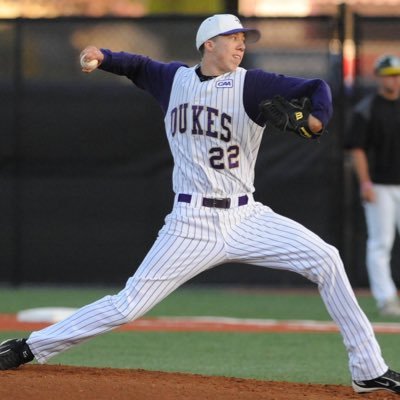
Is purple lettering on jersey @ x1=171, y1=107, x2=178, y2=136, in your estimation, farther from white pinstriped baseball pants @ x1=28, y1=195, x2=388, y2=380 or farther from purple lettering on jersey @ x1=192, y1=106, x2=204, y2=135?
white pinstriped baseball pants @ x1=28, y1=195, x2=388, y2=380

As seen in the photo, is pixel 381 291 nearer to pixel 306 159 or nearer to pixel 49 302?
pixel 306 159

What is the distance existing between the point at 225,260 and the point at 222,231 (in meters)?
0.16

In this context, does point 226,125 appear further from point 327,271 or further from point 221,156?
point 327,271

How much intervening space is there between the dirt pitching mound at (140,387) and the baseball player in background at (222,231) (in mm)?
191

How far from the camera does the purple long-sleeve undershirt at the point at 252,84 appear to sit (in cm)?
632

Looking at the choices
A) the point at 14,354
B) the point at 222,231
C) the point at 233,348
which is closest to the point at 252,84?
the point at 222,231

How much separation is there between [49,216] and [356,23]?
3.76 meters

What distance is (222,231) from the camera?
6617 millimetres

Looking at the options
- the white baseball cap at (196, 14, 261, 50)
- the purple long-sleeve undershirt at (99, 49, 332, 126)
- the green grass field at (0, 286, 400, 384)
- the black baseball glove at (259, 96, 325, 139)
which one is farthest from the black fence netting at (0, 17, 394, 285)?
the black baseball glove at (259, 96, 325, 139)

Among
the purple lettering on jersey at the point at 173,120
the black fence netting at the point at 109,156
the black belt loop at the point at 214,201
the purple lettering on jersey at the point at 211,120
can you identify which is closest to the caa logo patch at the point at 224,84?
the purple lettering on jersey at the point at 211,120

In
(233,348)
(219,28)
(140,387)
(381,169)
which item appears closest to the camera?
(140,387)

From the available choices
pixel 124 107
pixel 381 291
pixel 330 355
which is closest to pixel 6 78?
pixel 124 107

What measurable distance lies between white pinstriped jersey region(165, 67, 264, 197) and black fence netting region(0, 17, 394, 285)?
6.07 m

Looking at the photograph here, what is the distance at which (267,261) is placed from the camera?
664 centimetres
